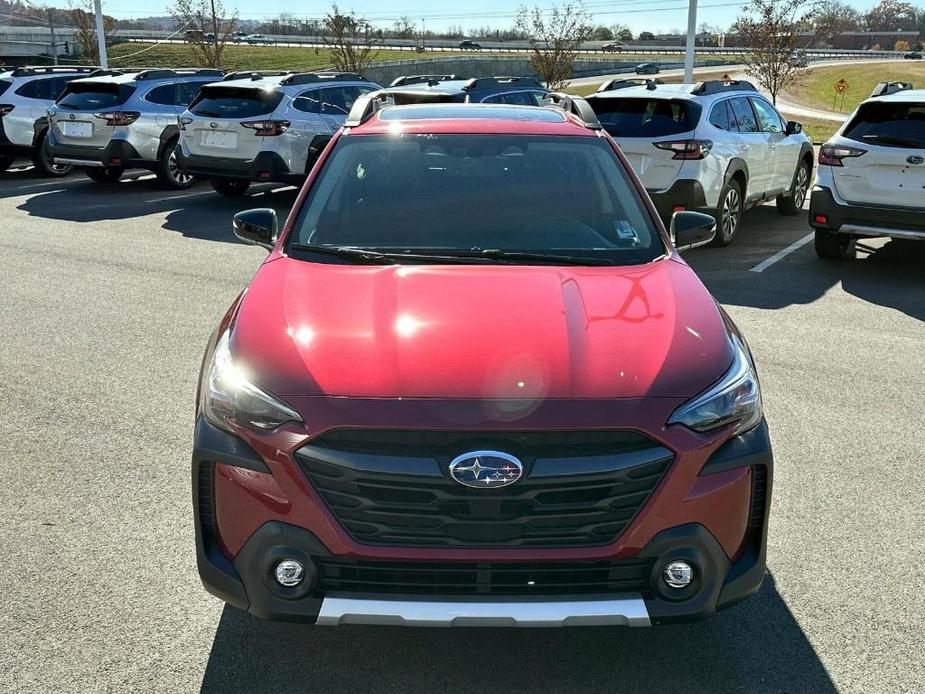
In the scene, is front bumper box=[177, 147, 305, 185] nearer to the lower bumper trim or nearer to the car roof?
the car roof

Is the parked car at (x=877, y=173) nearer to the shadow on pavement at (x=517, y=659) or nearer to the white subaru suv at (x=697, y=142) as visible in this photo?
the white subaru suv at (x=697, y=142)

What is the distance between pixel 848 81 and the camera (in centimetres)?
6875

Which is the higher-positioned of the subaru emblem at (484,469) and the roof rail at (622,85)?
the roof rail at (622,85)

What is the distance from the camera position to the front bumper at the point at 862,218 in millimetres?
8867

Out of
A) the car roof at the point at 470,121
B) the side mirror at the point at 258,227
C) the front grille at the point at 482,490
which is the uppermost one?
the car roof at the point at 470,121

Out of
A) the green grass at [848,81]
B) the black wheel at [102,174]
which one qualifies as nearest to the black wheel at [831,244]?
the black wheel at [102,174]

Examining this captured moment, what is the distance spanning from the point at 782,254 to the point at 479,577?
846 cm

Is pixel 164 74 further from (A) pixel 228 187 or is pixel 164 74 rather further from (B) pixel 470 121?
(B) pixel 470 121

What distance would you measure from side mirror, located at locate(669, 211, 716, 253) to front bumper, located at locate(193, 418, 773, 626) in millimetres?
1810

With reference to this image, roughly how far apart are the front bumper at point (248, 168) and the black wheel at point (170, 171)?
1.79m

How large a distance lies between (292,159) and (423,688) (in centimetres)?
1094

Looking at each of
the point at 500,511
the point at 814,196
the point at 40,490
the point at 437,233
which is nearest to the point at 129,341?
the point at 40,490

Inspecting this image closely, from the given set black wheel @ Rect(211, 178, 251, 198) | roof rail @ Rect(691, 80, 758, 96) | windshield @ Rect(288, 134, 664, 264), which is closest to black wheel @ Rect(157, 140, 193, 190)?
black wheel @ Rect(211, 178, 251, 198)

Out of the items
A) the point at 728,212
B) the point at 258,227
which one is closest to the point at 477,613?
the point at 258,227
